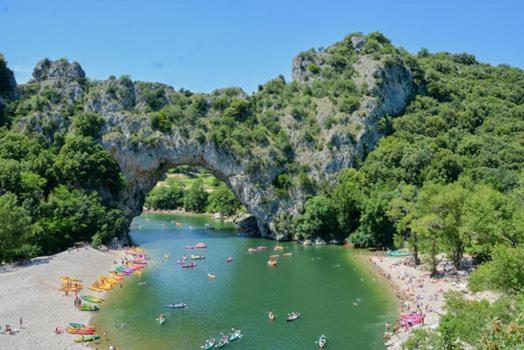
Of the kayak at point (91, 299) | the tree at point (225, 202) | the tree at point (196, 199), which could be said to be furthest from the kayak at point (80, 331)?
the tree at point (196, 199)

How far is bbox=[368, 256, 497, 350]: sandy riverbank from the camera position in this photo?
1691 inches

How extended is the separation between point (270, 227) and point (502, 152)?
45.2m

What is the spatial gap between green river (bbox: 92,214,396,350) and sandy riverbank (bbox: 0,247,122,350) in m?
3.53

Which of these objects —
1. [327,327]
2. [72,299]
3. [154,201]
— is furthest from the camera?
[154,201]

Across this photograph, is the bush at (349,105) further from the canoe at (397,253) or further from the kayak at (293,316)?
the kayak at (293,316)

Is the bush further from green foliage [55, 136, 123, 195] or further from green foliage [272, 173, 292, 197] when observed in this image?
green foliage [55, 136, 123, 195]

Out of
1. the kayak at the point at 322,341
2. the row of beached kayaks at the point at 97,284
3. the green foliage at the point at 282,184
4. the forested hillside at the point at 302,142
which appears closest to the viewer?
the kayak at the point at 322,341

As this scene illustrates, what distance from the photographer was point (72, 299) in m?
50.1

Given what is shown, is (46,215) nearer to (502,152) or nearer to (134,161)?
(134,161)

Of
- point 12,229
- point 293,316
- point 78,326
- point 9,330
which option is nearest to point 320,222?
point 293,316

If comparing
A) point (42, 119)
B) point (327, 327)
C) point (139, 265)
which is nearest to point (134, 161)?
point (42, 119)

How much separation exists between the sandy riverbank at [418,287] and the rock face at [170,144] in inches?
1125

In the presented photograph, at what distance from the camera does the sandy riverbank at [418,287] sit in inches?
1691

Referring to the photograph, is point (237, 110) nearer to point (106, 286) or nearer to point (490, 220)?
point (106, 286)
